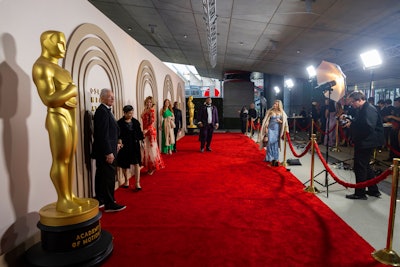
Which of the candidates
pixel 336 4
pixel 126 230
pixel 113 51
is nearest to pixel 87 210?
pixel 126 230

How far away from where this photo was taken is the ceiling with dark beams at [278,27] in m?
5.40

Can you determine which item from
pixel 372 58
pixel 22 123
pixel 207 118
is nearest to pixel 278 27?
pixel 372 58

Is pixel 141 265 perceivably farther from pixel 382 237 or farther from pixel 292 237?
pixel 382 237

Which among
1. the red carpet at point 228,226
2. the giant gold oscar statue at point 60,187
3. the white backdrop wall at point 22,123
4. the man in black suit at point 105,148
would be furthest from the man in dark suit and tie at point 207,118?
the giant gold oscar statue at point 60,187

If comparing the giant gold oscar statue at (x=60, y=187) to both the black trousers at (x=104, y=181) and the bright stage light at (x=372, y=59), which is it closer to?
the black trousers at (x=104, y=181)

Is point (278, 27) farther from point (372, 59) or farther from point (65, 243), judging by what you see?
point (65, 243)

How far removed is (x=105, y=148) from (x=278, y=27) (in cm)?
562

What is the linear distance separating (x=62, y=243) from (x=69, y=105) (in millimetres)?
1116

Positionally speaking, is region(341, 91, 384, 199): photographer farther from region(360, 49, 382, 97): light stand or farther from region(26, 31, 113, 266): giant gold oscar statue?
region(360, 49, 382, 97): light stand

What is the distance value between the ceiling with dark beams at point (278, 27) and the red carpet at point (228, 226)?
11.4ft

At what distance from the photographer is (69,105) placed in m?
2.27

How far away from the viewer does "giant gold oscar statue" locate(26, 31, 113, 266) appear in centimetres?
214

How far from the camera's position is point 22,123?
2.37 m

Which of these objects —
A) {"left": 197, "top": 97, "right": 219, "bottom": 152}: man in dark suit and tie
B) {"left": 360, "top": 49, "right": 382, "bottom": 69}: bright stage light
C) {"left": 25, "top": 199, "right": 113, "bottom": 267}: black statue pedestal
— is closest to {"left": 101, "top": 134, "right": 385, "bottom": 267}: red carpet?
{"left": 25, "top": 199, "right": 113, "bottom": 267}: black statue pedestal
